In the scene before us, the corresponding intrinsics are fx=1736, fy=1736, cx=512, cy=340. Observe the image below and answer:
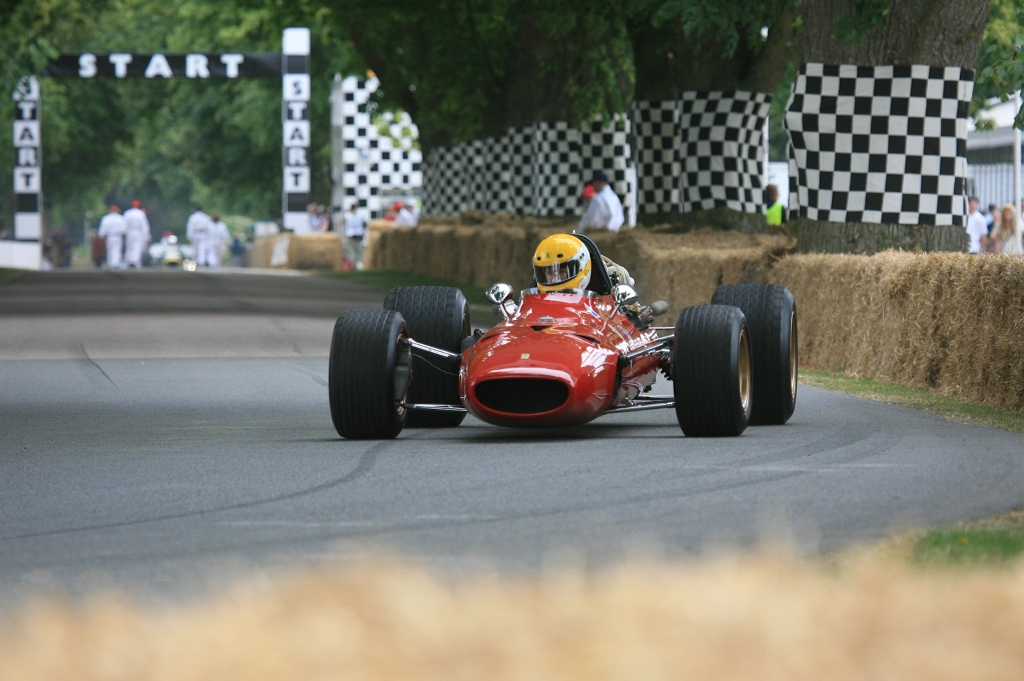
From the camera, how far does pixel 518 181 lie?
33281 millimetres

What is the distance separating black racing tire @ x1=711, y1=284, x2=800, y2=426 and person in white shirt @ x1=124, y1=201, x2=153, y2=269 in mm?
42400

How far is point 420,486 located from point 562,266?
2857 millimetres

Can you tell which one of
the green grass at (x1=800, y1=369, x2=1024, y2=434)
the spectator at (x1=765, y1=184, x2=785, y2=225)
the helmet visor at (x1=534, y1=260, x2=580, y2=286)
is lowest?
the green grass at (x1=800, y1=369, x2=1024, y2=434)

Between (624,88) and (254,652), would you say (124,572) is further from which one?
(624,88)

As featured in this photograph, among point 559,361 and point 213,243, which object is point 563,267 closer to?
point 559,361

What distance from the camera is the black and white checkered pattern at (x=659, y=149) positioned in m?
24.3

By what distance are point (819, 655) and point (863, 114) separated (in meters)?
12.0

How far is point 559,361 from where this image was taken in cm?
929

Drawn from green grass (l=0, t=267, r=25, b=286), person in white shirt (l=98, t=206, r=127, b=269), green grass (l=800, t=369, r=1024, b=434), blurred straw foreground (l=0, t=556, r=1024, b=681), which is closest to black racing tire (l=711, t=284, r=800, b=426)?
green grass (l=800, t=369, r=1024, b=434)

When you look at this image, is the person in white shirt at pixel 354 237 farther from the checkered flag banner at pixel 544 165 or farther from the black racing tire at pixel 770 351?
the black racing tire at pixel 770 351

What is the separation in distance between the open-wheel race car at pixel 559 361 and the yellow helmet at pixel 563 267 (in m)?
0.07

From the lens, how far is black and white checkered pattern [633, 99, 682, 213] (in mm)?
24312

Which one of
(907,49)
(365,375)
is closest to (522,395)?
(365,375)

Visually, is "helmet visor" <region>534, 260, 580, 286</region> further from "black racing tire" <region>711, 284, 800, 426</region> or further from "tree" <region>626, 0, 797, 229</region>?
"tree" <region>626, 0, 797, 229</region>
